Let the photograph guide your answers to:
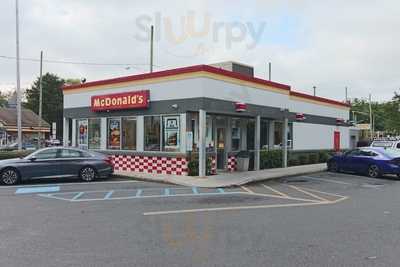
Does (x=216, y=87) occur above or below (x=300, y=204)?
above

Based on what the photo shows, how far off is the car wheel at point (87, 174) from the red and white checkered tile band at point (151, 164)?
2.81 m

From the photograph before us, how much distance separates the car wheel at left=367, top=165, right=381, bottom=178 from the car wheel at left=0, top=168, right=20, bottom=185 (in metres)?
15.3

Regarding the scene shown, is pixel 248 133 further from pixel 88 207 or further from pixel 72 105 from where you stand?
pixel 88 207

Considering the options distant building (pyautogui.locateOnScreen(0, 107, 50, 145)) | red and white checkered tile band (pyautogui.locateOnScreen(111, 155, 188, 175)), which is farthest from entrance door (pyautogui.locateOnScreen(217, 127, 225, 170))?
distant building (pyautogui.locateOnScreen(0, 107, 50, 145))

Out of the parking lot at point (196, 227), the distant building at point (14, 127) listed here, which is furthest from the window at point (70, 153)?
the distant building at point (14, 127)

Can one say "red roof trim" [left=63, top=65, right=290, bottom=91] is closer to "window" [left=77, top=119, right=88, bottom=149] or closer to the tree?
"window" [left=77, top=119, right=88, bottom=149]

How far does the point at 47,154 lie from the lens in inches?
623

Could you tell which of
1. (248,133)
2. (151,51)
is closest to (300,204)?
(248,133)

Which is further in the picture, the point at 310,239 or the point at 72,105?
the point at 72,105

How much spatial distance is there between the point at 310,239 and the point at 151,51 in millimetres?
29911

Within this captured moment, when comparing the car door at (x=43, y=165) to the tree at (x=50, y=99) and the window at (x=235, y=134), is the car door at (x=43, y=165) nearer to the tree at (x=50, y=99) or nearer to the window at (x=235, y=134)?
the window at (x=235, y=134)

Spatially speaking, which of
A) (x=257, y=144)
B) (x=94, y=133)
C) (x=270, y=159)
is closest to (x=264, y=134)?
(x=270, y=159)

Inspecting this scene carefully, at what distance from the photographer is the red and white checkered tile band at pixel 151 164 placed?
1752 centimetres

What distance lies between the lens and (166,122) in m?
18.1
